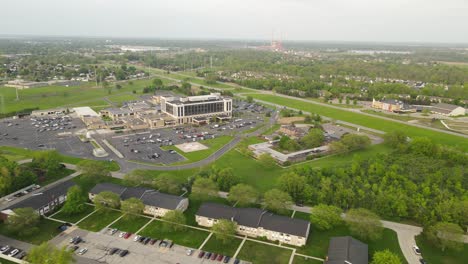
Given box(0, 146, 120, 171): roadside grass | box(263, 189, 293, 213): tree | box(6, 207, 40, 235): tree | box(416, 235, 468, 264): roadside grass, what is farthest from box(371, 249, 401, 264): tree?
box(0, 146, 120, 171): roadside grass

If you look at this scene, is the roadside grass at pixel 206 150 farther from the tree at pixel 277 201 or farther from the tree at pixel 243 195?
the tree at pixel 277 201

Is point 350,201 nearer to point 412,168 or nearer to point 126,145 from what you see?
point 412,168

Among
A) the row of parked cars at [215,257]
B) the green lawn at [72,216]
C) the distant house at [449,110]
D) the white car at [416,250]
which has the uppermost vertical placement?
the distant house at [449,110]

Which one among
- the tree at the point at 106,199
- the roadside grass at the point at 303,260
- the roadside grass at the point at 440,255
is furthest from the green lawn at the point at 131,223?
the roadside grass at the point at 440,255

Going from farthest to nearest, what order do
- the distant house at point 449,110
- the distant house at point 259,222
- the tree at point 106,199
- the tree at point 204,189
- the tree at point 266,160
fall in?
1. the distant house at point 449,110
2. the tree at point 266,160
3. the tree at point 204,189
4. the tree at point 106,199
5. the distant house at point 259,222

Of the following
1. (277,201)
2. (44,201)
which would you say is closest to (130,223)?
(44,201)

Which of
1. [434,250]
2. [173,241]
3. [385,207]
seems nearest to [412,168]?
[385,207]

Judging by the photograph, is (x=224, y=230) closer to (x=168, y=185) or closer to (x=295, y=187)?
(x=168, y=185)
